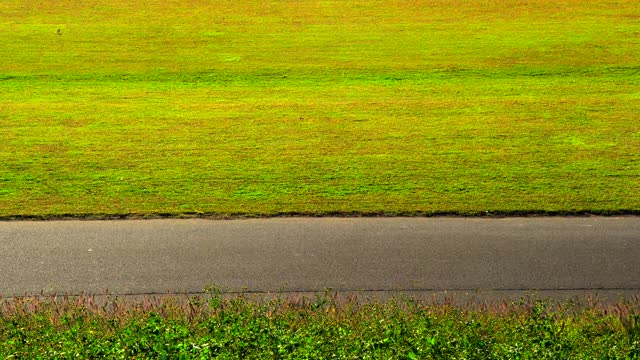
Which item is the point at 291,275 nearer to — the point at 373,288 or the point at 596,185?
the point at 373,288

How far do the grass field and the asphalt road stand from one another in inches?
21.2

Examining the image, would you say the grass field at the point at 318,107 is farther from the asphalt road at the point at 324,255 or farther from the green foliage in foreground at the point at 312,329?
the green foliage in foreground at the point at 312,329

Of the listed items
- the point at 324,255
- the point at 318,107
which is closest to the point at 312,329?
the point at 324,255

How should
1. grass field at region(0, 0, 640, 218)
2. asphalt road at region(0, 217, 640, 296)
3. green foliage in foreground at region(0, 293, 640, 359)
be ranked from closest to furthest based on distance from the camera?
green foliage in foreground at region(0, 293, 640, 359) → asphalt road at region(0, 217, 640, 296) → grass field at region(0, 0, 640, 218)

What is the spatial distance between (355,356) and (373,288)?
1.87m

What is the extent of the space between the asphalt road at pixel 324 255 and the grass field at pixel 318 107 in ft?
1.76

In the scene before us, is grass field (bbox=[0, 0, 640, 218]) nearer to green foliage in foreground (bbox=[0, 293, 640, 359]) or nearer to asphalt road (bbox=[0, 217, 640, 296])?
asphalt road (bbox=[0, 217, 640, 296])

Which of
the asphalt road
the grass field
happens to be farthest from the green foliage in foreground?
the grass field

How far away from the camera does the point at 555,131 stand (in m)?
15.3

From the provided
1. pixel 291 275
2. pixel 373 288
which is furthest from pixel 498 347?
pixel 291 275

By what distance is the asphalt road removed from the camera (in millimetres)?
9102

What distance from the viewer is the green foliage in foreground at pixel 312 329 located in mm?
7270

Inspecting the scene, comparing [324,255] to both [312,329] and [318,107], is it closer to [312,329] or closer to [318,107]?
[312,329]

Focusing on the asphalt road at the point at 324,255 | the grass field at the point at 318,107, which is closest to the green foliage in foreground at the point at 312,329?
the asphalt road at the point at 324,255
